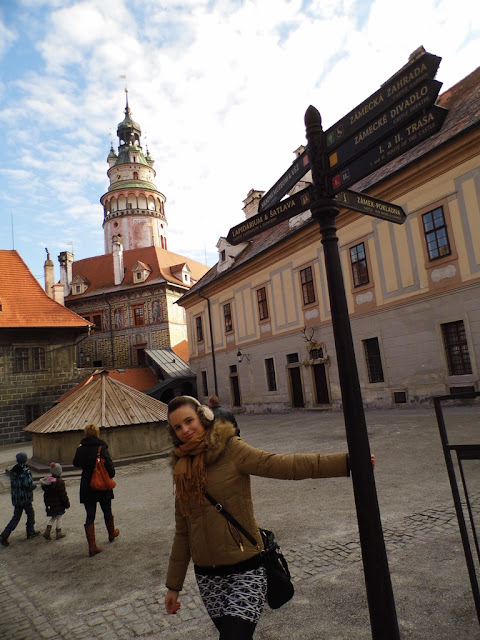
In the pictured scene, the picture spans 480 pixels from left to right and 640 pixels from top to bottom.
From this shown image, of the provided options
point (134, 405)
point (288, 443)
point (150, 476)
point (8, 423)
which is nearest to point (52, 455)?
point (134, 405)

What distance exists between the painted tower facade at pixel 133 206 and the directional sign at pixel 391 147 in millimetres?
48579

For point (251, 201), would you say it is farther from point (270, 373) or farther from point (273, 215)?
point (273, 215)

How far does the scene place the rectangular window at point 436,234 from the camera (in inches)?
577

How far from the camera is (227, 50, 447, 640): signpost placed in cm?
237

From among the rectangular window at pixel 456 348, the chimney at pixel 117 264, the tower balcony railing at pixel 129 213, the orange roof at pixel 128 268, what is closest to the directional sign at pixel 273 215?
the rectangular window at pixel 456 348

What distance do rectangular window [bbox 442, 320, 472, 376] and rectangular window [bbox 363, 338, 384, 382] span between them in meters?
2.95

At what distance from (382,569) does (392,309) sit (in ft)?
49.1

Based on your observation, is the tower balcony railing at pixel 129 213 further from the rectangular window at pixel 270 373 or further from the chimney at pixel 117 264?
the rectangular window at pixel 270 373

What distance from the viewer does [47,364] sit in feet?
86.2

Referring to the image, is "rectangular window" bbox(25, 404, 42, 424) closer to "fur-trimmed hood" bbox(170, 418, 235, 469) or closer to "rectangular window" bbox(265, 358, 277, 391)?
"rectangular window" bbox(265, 358, 277, 391)

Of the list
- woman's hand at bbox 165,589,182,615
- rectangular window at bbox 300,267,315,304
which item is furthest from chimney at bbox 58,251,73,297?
woman's hand at bbox 165,589,182,615

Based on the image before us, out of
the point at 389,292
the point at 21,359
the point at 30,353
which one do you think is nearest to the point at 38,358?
the point at 30,353

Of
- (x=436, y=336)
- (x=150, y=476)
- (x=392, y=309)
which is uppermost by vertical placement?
(x=392, y=309)

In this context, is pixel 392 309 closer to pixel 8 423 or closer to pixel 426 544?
pixel 426 544
